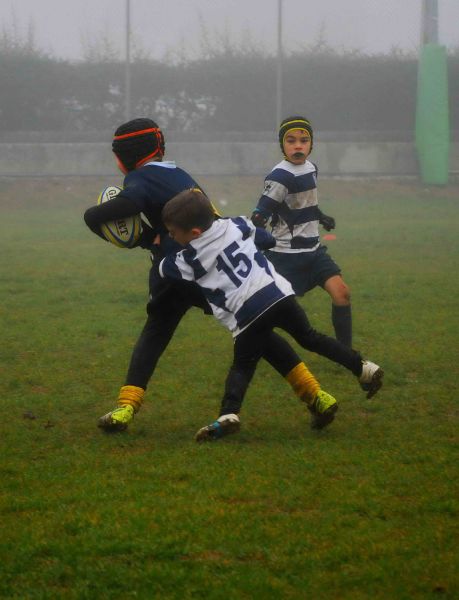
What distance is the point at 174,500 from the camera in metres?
4.63

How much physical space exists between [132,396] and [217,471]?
108 centimetres

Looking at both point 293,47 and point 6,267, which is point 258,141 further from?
point 6,267

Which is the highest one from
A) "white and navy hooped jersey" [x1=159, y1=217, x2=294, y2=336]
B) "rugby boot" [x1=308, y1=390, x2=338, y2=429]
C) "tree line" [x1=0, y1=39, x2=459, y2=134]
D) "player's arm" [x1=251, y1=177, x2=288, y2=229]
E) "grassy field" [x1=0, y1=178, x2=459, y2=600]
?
"tree line" [x1=0, y1=39, x2=459, y2=134]

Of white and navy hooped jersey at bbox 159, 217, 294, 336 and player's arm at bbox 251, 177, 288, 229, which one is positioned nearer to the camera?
white and navy hooped jersey at bbox 159, 217, 294, 336

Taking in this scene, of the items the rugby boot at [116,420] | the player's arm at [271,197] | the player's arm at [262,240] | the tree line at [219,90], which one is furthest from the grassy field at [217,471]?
the tree line at [219,90]

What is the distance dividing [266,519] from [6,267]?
1037cm

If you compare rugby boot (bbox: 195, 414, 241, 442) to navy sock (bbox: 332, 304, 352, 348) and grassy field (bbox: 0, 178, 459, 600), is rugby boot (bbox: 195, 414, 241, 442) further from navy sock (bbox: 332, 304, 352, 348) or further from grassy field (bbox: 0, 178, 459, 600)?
navy sock (bbox: 332, 304, 352, 348)

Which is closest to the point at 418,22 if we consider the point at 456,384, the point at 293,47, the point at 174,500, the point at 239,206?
Answer: the point at 293,47

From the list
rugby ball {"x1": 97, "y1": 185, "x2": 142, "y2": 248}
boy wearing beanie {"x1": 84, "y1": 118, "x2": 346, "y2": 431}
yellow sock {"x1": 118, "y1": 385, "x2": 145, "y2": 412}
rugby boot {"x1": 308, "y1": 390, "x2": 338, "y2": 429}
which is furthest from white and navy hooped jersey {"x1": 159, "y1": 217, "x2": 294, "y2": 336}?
yellow sock {"x1": 118, "y1": 385, "x2": 145, "y2": 412}

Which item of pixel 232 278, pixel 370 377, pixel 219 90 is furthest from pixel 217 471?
pixel 219 90

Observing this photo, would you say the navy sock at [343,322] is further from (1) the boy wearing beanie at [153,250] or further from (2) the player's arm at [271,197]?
(1) the boy wearing beanie at [153,250]

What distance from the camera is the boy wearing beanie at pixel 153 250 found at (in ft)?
19.1

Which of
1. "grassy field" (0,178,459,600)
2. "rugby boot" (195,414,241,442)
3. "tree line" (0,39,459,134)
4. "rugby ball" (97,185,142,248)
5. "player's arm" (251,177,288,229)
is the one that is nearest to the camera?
"grassy field" (0,178,459,600)

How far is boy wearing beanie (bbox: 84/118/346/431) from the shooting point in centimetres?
582
